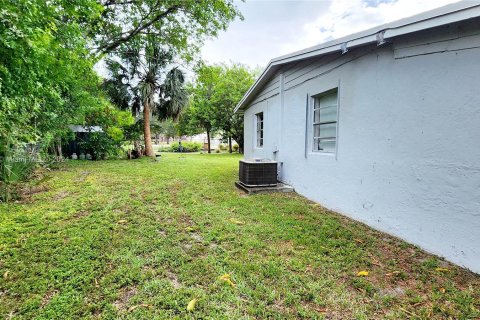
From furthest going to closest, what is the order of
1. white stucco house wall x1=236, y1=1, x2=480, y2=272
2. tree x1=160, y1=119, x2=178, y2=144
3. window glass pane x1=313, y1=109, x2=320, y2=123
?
tree x1=160, y1=119, x2=178, y2=144
window glass pane x1=313, y1=109, x2=320, y2=123
white stucco house wall x1=236, y1=1, x2=480, y2=272

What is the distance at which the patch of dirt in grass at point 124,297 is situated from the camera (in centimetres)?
183

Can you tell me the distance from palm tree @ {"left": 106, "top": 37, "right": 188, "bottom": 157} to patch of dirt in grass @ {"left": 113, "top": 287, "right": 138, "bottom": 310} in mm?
12173

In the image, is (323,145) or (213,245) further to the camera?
(323,145)

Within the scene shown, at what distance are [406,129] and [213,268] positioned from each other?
9.48 ft

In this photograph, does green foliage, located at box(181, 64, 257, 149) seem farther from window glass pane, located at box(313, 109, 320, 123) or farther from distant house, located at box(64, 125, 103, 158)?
window glass pane, located at box(313, 109, 320, 123)

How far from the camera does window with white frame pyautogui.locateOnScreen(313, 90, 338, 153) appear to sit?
4.52 metres

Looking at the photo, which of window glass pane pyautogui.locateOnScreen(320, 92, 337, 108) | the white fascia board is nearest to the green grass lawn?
window glass pane pyautogui.locateOnScreen(320, 92, 337, 108)

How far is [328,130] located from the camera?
4707 millimetres

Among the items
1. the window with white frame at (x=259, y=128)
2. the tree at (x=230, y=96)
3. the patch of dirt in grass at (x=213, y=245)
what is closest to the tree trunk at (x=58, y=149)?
the window with white frame at (x=259, y=128)

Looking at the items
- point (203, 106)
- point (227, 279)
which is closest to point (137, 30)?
point (227, 279)

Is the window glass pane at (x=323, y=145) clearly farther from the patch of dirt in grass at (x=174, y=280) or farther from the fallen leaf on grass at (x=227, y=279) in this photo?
the patch of dirt in grass at (x=174, y=280)

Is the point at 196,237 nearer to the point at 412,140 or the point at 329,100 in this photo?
the point at 412,140

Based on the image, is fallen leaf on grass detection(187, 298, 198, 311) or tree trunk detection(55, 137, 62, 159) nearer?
fallen leaf on grass detection(187, 298, 198, 311)

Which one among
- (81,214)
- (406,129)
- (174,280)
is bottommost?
(174,280)
